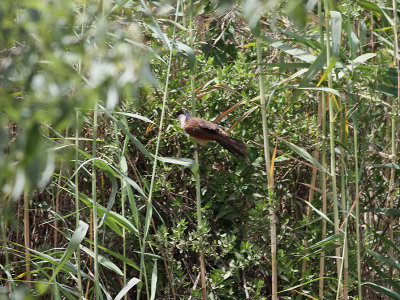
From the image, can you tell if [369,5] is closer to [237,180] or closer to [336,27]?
[336,27]

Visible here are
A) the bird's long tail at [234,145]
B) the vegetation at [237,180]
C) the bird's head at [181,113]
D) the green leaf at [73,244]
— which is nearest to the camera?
the green leaf at [73,244]

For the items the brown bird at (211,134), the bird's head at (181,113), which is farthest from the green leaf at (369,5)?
the bird's head at (181,113)

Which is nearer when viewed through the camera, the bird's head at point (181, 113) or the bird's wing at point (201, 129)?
the bird's wing at point (201, 129)

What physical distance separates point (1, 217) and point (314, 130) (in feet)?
4.93

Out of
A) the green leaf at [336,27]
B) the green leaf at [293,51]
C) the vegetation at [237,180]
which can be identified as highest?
the green leaf at [336,27]

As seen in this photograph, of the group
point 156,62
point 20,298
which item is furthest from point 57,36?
Answer: point 156,62

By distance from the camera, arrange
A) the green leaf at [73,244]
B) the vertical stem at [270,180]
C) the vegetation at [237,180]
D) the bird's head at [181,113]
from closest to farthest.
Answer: the green leaf at [73,244], the vertical stem at [270,180], the vegetation at [237,180], the bird's head at [181,113]

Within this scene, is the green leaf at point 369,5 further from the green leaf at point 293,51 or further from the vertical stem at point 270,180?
the vertical stem at point 270,180

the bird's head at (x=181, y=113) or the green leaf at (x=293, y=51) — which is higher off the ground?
the green leaf at (x=293, y=51)

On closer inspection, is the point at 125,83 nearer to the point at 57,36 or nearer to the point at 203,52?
the point at 57,36

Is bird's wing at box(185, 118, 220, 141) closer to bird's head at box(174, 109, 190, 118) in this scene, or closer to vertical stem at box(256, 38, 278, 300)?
bird's head at box(174, 109, 190, 118)

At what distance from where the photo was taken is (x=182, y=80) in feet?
10.8

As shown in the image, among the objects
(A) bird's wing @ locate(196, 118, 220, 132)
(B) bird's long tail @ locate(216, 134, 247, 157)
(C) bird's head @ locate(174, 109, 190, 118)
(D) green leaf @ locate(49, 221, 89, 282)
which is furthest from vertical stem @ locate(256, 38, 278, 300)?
(D) green leaf @ locate(49, 221, 89, 282)

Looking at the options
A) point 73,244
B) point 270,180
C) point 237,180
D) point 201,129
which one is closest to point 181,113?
point 201,129
